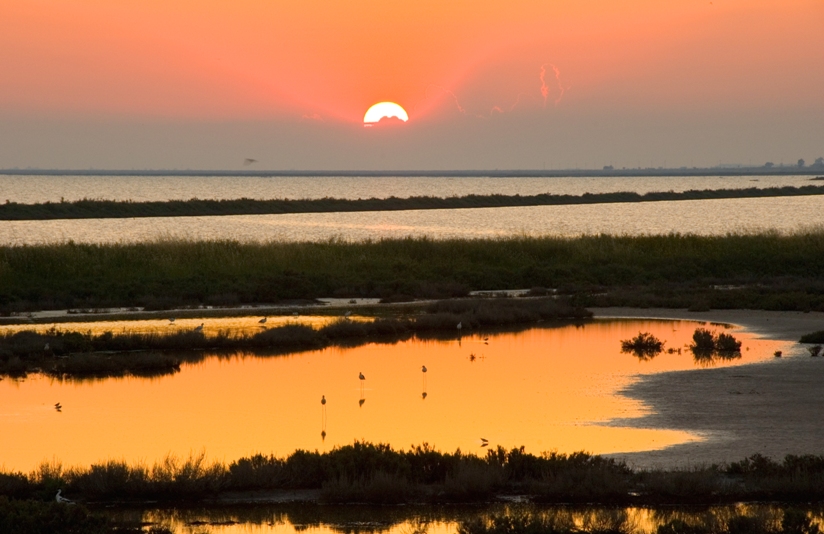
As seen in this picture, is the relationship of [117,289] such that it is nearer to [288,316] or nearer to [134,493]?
[288,316]

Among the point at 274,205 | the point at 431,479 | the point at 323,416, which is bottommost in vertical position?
the point at 431,479

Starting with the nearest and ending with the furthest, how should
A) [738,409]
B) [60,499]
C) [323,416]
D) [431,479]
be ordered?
1. [60,499]
2. [431,479]
3. [738,409]
4. [323,416]

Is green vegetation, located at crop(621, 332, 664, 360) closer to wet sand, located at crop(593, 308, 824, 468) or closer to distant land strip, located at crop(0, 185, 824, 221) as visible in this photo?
wet sand, located at crop(593, 308, 824, 468)

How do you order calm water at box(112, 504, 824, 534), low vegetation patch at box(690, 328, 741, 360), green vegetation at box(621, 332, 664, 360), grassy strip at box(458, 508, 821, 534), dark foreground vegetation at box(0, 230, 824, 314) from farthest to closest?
dark foreground vegetation at box(0, 230, 824, 314)
green vegetation at box(621, 332, 664, 360)
low vegetation patch at box(690, 328, 741, 360)
calm water at box(112, 504, 824, 534)
grassy strip at box(458, 508, 821, 534)

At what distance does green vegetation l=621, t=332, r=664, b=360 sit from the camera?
1075 inches

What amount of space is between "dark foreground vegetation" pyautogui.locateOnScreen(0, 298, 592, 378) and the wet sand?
9942mm

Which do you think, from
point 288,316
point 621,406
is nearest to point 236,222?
point 288,316

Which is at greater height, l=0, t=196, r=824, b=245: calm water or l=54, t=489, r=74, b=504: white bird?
l=0, t=196, r=824, b=245: calm water

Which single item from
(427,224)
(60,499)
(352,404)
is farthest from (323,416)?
(427,224)

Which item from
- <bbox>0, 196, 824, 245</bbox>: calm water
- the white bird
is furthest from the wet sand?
<bbox>0, 196, 824, 245</bbox>: calm water

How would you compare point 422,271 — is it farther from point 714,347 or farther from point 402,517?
point 402,517

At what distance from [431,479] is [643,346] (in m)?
14.8

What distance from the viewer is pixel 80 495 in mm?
13617

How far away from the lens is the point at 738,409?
1922cm
